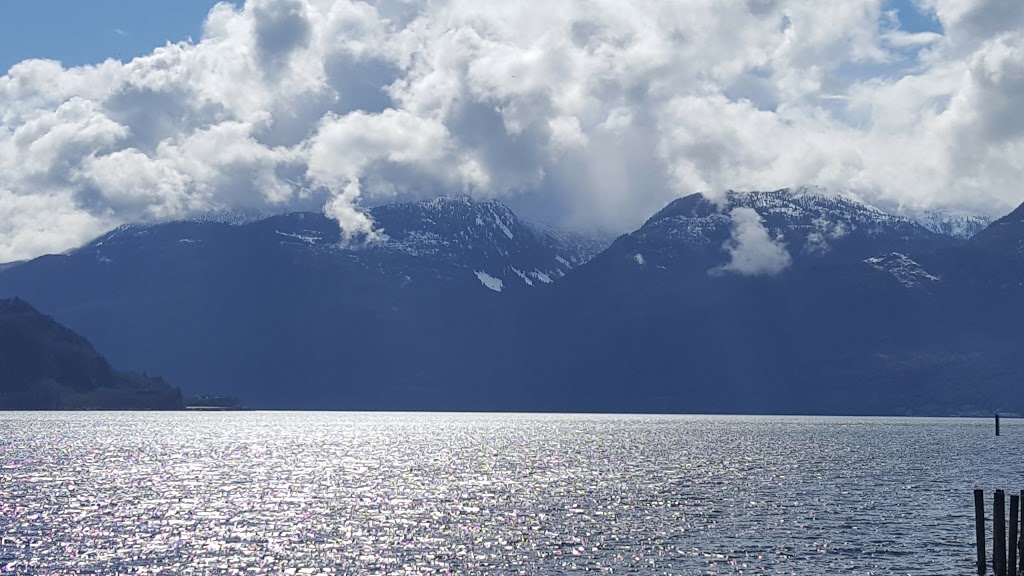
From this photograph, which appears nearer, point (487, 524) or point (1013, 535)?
point (1013, 535)

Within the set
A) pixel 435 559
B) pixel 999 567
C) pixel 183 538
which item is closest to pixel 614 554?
pixel 435 559

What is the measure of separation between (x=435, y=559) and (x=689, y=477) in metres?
90.2

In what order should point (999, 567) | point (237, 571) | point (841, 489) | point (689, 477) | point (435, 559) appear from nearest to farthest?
point (999, 567) < point (237, 571) < point (435, 559) < point (841, 489) < point (689, 477)

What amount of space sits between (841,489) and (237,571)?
9503 centimetres

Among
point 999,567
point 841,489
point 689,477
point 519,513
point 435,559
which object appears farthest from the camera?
point 689,477

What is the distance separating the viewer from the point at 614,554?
105312mm

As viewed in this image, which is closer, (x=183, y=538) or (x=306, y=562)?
(x=306, y=562)

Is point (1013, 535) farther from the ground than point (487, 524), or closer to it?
farther from the ground

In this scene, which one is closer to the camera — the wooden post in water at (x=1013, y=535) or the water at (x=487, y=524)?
the wooden post in water at (x=1013, y=535)

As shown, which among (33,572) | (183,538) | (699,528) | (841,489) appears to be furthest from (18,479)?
(841,489)

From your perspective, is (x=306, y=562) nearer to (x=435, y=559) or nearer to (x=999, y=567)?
(x=435, y=559)

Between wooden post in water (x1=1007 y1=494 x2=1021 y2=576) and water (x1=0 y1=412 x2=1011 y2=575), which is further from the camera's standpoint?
water (x1=0 y1=412 x2=1011 y2=575)

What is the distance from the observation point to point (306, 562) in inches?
3989

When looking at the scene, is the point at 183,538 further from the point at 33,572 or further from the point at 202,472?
the point at 202,472
